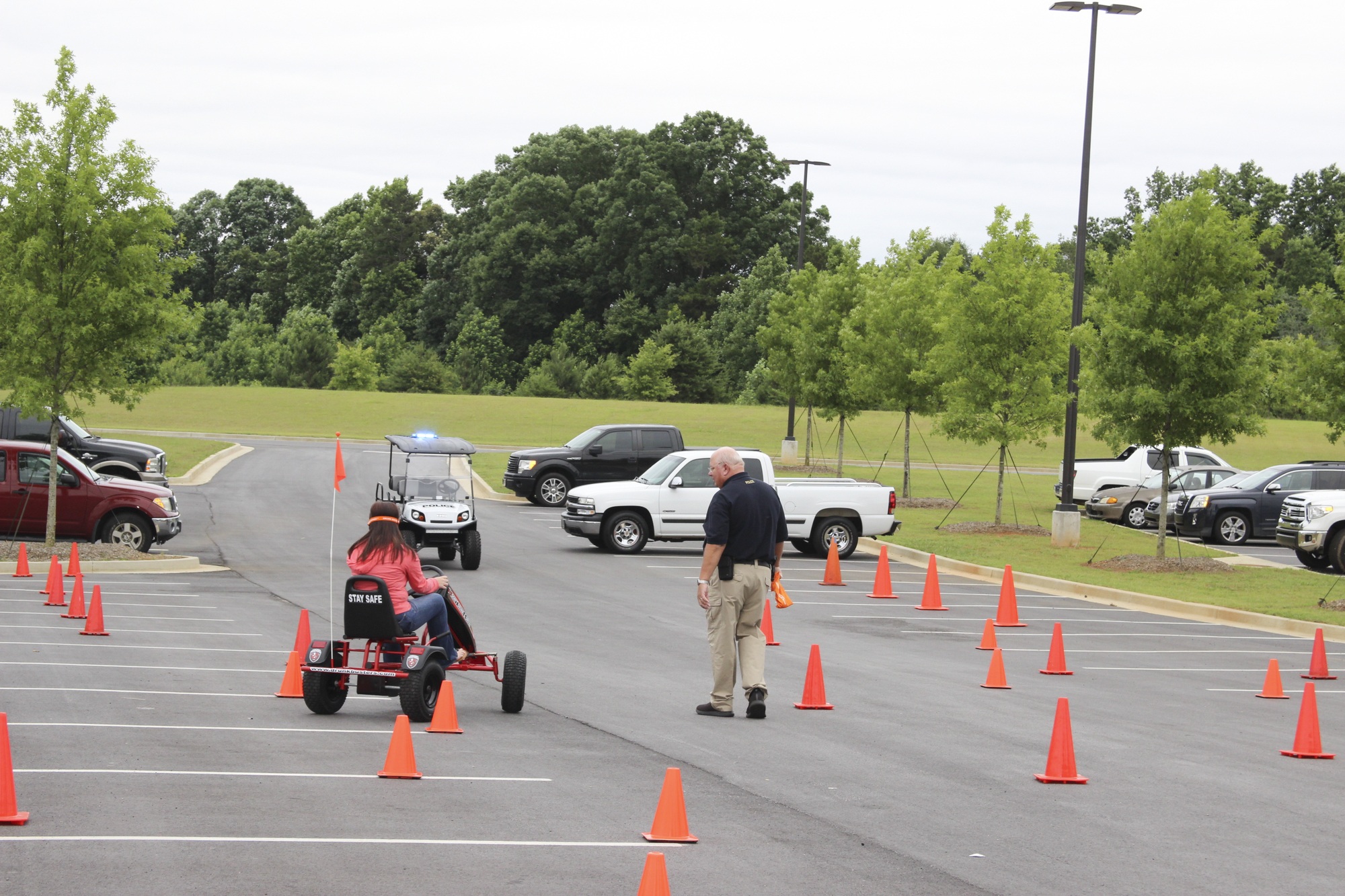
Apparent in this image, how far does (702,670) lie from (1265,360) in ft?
42.9

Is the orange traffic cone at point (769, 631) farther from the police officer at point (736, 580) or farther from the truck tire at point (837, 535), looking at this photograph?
the truck tire at point (837, 535)

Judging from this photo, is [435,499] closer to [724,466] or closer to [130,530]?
[130,530]

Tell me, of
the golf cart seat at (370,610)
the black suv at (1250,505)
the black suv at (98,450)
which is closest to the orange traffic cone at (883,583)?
the golf cart seat at (370,610)

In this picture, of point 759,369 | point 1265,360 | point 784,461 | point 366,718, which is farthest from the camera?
point 759,369

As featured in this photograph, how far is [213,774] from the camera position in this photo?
812 centimetres

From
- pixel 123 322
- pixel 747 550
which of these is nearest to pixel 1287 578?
pixel 747 550

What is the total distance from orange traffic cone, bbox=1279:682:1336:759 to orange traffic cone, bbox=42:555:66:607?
12998 millimetres

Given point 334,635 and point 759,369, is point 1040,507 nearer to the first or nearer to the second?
point 334,635

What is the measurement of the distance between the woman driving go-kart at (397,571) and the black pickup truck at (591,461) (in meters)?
20.5

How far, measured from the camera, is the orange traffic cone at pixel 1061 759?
28.0 feet

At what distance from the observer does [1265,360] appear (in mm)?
21734

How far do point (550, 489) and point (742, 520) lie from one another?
21382mm

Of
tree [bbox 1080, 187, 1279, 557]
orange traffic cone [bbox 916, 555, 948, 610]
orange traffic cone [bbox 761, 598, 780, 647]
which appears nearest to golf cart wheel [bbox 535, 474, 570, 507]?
tree [bbox 1080, 187, 1279, 557]

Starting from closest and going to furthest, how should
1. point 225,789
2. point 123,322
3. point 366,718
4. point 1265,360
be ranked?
1. point 225,789
2. point 366,718
3. point 123,322
4. point 1265,360
